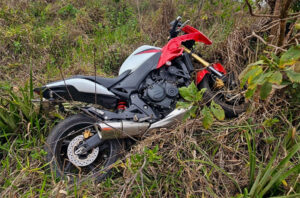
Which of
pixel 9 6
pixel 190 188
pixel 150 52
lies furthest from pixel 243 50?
pixel 9 6

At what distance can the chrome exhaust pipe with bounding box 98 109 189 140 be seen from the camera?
2168 millimetres

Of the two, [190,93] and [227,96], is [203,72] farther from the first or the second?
[190,93]

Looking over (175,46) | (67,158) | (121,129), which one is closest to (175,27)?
(175,46)

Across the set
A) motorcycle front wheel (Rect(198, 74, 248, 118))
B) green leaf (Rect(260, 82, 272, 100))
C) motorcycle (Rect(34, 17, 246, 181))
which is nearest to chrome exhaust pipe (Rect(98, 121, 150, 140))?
motorcycle (Rect(34, 17, 246, 181))

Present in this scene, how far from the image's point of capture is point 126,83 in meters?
2.46

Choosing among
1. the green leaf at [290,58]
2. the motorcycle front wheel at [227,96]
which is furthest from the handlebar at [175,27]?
the green leaf at [290,58]

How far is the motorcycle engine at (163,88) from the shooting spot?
2441 millimetres

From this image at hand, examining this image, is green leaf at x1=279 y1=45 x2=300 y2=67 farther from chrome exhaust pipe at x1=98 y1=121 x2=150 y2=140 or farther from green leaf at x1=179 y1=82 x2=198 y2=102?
chrome exhaust pipe at x1=98 y1=121 x2=150 y2=140

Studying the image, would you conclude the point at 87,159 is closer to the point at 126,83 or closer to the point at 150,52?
the point at 126,83

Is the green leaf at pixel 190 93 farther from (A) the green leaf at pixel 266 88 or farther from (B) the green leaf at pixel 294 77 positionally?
(B) the green leaf at pixel 294 77

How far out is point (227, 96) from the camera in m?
2.71

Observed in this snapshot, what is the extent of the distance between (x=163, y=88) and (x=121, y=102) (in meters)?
0.44

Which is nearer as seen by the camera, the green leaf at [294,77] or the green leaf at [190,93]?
the green leaf at [294,77]

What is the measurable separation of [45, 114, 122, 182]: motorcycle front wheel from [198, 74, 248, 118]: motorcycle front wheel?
1.13 metres
